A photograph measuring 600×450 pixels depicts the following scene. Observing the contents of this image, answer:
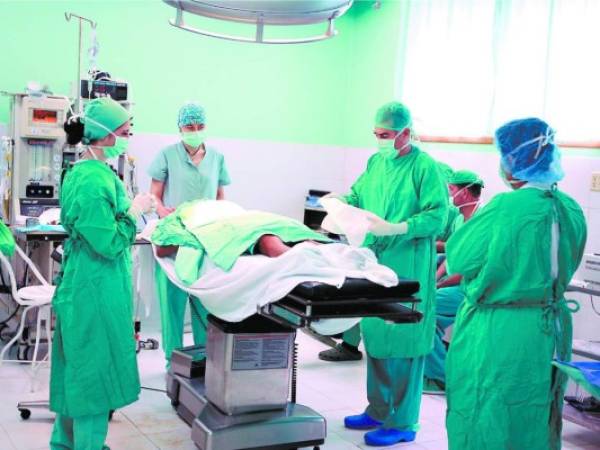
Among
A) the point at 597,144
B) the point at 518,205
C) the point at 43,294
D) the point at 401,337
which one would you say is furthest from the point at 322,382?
the point at 518,205

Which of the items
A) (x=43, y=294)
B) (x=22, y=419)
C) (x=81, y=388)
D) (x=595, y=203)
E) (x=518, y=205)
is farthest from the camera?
(x=595, y=203)

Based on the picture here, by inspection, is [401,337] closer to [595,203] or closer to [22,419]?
[595,203]

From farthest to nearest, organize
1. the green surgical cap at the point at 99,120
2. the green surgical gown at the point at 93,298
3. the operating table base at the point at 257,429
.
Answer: the operating table base at the point at 257,429 → the green surgical cap at the point at 99,120 → the green surgical gown at the point at 93,298

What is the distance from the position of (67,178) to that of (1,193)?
201 cm

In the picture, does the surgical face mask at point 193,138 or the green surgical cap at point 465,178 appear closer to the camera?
the surgical face mask at point 193,138

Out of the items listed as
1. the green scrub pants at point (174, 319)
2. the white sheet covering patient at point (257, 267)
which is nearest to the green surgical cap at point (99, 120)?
the white sheet covering patient at point (257, 267)

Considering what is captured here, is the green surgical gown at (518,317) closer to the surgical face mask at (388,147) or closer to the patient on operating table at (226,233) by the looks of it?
the patient on operating table at (226,233)

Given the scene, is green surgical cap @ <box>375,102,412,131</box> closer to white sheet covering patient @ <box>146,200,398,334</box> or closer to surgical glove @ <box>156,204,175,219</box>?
white sheet covering patient @ <box>146,200,398,334</box>

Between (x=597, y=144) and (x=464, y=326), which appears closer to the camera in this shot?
(x=464, y=326)

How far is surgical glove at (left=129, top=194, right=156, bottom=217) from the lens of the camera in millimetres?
2772

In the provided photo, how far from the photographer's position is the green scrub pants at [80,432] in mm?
2570

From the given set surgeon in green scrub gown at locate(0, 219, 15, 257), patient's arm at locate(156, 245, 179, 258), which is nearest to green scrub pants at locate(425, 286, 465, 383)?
patient's arm at locate(156, 245, 179, 258)

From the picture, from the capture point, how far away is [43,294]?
3.52 metres

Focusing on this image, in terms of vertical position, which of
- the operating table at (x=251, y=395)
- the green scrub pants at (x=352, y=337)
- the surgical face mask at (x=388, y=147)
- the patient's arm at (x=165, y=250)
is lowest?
the green scrub pants at (x=352, y=337)
